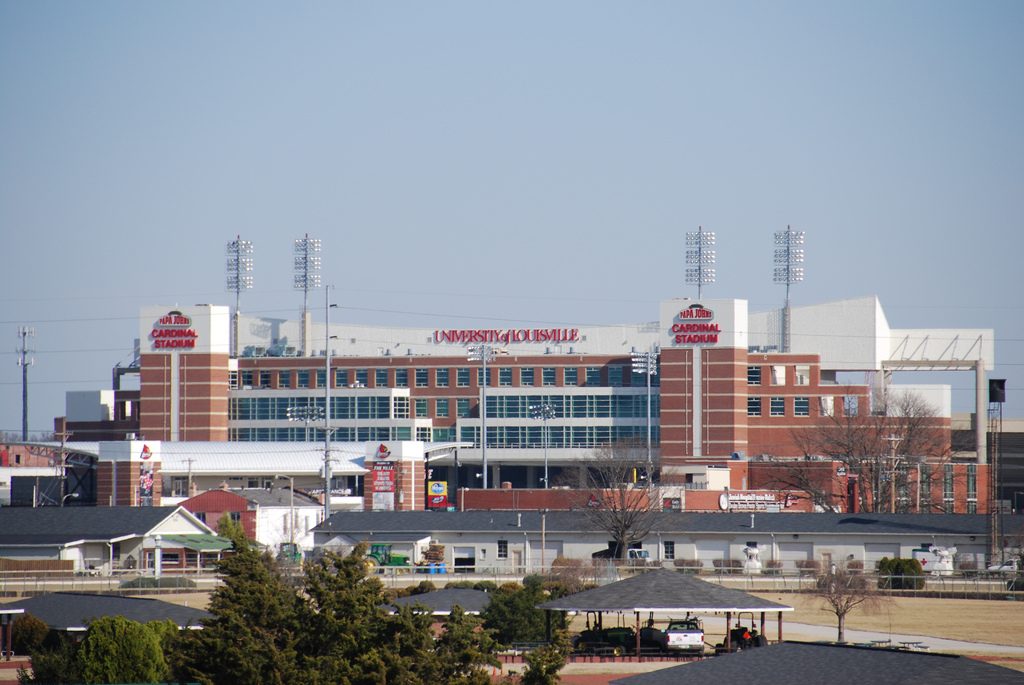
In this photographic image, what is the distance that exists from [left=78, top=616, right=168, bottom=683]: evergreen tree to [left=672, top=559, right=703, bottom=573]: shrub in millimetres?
49026

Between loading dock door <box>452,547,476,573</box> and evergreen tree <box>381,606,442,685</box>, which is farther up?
evergreen tree <box>381,606,442,685</box>

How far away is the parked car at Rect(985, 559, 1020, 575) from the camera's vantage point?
87088mm

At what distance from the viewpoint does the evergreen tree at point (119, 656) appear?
4688 centimetres

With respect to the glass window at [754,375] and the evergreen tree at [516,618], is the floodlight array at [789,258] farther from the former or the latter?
the evergreen tree at [516,618]

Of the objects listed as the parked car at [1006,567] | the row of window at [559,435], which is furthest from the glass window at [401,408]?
the parked car at [1006,567]

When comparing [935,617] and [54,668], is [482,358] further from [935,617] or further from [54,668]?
[54,668]

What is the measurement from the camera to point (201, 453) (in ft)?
465

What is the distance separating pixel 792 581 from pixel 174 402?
296ft

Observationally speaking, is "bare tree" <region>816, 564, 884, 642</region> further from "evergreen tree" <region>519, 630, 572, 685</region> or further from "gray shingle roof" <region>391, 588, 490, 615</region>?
"evergreen tree" <region>519, 630, 572, 685</region>

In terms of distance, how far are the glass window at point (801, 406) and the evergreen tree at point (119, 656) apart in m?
112

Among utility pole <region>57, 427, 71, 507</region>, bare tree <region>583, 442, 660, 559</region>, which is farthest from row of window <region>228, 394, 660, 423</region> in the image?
bare tree <region>583, 442, 660, 559</region>

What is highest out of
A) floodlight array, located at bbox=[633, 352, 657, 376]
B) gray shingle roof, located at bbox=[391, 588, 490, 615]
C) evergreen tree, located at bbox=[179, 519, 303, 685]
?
floodlight array, located at bbox=[633, 352, 657, 376]

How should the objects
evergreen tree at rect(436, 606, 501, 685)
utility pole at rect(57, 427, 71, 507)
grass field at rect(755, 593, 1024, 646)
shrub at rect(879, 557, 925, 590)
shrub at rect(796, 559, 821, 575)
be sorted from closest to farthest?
evergreen tree at rect(436, 606, 501, 685), grass field at rect(755, 593, 1024, 646), shrub at rect(879, 557, 925, 590), shrub at rect(796, 559, 821, 575), utility pole at rect(57, 427, 71, 507)

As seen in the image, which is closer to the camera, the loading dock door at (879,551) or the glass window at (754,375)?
the loading dock door at (879,551)
